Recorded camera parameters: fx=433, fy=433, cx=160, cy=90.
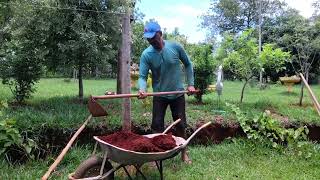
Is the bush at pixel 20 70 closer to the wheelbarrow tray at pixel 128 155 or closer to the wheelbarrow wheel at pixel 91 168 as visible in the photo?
the wheelbarrow wheel at pixel 91 168

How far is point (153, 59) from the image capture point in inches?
231

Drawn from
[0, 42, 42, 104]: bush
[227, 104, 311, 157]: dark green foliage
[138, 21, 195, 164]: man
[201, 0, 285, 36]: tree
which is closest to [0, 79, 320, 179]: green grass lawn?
[227, 104, 311, 157]: dark green foliage

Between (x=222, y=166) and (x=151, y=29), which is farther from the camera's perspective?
(x=222, y=166)

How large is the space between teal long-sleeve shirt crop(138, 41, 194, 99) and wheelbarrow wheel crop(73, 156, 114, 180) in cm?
136

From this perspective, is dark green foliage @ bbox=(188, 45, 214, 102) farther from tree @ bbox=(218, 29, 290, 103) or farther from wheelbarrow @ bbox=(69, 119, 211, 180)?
wheelbarrow @ bbox=(69, 119, 211, 180)

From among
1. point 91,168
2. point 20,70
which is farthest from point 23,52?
point 91,168

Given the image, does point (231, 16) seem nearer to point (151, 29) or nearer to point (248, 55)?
point (248, 55)

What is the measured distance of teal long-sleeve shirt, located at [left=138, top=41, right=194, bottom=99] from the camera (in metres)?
5.83

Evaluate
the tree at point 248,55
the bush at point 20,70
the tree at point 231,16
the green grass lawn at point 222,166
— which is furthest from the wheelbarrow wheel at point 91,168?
the tree at point 231,16

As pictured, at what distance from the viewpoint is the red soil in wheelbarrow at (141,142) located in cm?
454

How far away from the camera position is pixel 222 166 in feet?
20.2

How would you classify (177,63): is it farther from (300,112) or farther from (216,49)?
(216,49)

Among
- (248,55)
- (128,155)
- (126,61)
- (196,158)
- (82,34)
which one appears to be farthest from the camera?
(248,55)

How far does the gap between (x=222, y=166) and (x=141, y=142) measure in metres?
1.99
